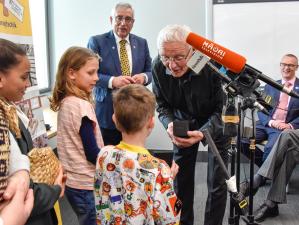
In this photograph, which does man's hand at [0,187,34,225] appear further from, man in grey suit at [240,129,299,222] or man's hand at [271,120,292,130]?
man's hand at [271,120,292,130]

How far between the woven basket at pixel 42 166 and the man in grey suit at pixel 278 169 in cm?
211

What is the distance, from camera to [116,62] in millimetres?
2641

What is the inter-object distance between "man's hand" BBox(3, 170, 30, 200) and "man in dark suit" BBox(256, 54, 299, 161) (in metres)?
2.82

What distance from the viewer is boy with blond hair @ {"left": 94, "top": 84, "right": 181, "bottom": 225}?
3.97ft

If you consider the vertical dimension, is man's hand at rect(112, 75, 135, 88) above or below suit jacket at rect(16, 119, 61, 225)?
above

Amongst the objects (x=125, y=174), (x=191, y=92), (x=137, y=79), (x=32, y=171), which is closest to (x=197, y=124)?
(x=191, y=92)

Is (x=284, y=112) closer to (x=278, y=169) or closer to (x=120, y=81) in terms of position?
(x=278, y=169)

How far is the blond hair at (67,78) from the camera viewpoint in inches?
71.6

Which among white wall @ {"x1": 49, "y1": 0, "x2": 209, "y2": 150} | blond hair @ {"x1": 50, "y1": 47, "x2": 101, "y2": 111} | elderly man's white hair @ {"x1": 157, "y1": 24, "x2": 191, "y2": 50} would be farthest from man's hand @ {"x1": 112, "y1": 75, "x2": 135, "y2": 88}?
white wall @ {"x1": 49, "y1": 0, "x2": 209, "y2": 150}

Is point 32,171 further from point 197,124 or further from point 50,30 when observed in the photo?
point 50,30

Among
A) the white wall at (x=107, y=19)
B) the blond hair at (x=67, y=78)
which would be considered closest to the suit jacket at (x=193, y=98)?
the blond hair at (x=67, y=78)

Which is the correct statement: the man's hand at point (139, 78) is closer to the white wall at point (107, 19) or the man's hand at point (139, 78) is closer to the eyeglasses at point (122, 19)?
the eyeglasses at point (122, 19)

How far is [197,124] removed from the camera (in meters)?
2.07

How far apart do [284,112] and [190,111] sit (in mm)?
1828
